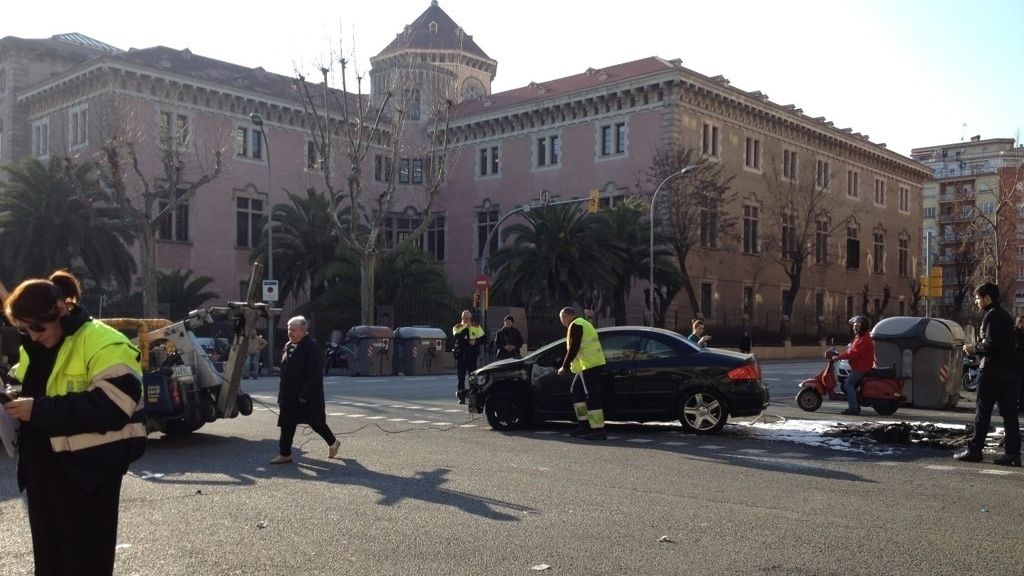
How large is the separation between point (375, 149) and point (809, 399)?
43.5 m

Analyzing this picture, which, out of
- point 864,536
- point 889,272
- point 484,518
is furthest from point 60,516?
point 889,272

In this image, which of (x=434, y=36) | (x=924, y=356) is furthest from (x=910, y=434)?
(x=434, y=36)

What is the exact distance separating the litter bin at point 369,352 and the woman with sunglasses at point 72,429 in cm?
2839

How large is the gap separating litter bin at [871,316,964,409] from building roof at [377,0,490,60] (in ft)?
160

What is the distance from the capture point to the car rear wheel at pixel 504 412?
13.9 meters

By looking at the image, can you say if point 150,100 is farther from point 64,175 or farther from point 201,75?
point 64,175

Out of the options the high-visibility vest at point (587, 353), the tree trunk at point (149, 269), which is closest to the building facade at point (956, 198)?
the tree trunk at point (149, 269)

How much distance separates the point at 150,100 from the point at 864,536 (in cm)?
4568

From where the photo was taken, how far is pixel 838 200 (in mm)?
63250

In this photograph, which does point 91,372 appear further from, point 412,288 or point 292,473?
point 412,288

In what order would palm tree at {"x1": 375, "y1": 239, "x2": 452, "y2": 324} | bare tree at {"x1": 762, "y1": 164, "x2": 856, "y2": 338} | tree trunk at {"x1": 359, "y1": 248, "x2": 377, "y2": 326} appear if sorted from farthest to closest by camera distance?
1. bare tree at {"x1": 762, "y1": 164, "x2": 856, "y2": 338}
2. palm tree at {"x1": 375, "y1": 239, "x2": 452, "y2": 324}
3. tree trunk at {"x1": 359, "y1": 248, "x2": 377, "y2": 326}

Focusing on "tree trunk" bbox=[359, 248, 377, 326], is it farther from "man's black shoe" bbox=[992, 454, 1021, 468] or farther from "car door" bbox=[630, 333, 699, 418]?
"man's black shoe" bbox=[992, 454, 1021, 468]

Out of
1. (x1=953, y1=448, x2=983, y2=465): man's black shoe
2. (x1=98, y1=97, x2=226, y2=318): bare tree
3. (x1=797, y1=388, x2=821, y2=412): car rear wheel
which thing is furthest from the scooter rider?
(x1=98, y1=97, x2=226, y2=318): bare tree

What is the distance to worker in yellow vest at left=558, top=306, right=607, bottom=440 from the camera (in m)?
12.7
